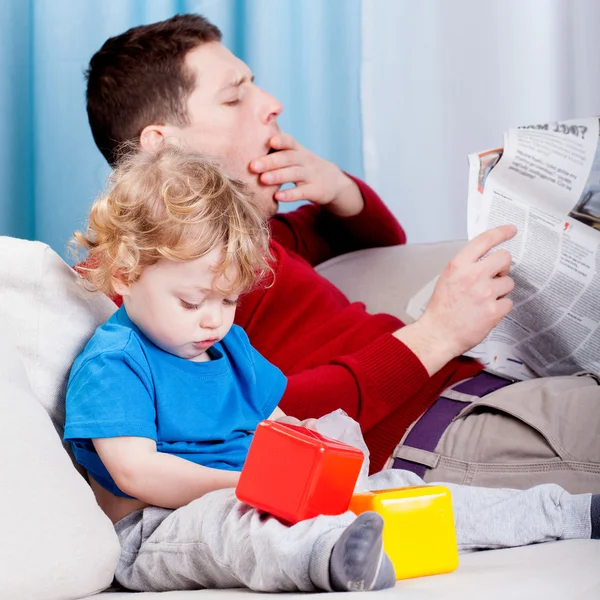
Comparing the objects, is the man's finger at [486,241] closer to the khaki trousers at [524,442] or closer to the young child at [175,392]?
the khaki trousers at [524,442]

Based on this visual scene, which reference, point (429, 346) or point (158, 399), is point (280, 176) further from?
point (158, 399)

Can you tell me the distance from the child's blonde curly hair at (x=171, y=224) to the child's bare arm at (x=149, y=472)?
0.56 feet

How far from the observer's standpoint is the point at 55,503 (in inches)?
26.7

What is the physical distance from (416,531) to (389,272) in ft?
2.51

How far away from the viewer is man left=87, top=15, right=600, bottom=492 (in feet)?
3.41

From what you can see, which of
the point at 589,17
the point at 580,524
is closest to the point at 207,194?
the point at 580,524

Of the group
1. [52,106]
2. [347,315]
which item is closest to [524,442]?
[347,315]

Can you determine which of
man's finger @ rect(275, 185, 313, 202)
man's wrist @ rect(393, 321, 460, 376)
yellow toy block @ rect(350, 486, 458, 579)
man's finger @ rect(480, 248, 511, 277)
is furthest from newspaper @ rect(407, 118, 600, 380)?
yellow toy block @ rect(350, 486, 458, 579)

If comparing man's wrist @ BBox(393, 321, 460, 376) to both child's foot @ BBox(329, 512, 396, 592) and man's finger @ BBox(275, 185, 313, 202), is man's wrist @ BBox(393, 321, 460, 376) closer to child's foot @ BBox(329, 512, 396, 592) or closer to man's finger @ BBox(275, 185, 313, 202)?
man's finger @ BBox(275, 185, 313, 202)

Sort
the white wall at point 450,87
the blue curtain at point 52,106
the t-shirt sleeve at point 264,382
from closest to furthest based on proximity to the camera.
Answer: the t-shirt sleeve at point 264,382
the blue curtain at point 52,106
the white wall at point 450,87

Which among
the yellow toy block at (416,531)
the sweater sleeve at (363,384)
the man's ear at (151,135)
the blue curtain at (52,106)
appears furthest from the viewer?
the blue curtain at (52,106)

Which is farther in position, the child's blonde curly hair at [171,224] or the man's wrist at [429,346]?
the man's wrist at [429,346]

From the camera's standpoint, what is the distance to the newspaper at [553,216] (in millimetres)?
1155

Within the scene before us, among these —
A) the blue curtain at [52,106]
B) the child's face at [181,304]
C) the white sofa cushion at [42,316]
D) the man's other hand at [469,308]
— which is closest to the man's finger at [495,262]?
the man's other hand at [469,308]
